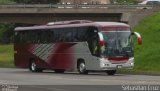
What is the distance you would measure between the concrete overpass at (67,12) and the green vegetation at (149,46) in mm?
1702

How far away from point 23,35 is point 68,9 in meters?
20.6

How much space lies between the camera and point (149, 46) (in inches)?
2076

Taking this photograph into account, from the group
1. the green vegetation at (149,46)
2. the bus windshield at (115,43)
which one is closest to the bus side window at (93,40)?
the bus windshield at (115,43)

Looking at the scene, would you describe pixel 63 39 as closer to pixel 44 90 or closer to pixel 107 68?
pixel 107 68

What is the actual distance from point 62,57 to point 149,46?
44.9ft

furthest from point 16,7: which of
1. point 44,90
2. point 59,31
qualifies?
point 44,90

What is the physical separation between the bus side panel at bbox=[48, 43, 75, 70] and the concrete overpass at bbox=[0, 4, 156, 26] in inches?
842

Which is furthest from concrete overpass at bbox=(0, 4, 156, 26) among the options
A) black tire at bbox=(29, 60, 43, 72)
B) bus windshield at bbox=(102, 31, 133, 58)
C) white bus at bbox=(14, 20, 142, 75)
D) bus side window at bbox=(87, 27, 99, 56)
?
bus windshield at bbox=(102, 31, 133, 58)

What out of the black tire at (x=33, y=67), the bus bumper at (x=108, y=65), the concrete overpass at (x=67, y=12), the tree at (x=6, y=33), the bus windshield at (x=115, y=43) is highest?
the bus windshield at (x=115, y=43)

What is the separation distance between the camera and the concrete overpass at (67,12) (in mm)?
64125

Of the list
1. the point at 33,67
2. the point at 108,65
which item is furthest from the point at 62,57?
the point at 108,65

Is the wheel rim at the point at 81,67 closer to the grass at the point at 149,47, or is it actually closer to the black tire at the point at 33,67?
the black tire at the point at 33,67

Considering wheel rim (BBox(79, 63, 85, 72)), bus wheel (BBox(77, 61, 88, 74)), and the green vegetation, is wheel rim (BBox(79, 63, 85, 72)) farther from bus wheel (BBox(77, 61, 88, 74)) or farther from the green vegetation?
the green vegetation

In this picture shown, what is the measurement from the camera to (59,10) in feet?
216
